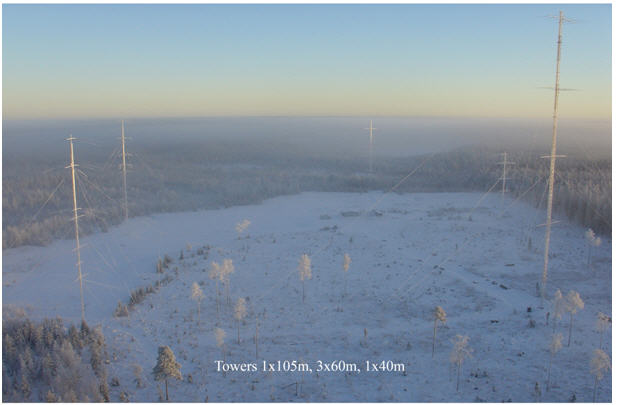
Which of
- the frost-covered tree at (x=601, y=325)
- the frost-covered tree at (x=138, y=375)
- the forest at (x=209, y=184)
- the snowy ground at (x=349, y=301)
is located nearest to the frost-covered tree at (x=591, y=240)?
the snowy ground at (x=349, y=301)

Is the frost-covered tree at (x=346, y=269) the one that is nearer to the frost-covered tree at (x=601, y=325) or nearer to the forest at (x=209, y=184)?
the frost-covered tree at (x=601, y=325)

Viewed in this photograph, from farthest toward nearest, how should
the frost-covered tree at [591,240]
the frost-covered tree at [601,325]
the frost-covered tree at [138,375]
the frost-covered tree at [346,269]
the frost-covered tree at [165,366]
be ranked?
1. the frost-covered tree at [591,240]
2. the frost-covered tree at [346,269]
3. the frost-covered tree at [601,325]
4. the frost-covered tree at [138,375]
5. the frost-covered tree at [165,366]

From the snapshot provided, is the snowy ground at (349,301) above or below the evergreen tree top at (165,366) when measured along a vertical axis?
below

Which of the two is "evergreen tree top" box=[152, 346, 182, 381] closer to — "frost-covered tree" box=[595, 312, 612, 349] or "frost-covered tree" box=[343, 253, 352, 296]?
"frost-covered tree" box=[343, 253, 352, 296]

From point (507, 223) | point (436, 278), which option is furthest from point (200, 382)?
point (507, 223)

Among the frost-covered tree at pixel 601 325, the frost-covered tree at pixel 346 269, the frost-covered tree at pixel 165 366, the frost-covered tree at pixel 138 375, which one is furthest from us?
the frost-covered tree at pixel 346 269

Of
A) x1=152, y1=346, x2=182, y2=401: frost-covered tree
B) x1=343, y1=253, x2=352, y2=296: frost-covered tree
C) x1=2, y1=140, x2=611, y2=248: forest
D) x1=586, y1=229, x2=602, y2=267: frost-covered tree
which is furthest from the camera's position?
x1=2, y1=140, x2=611, y2=248: forest

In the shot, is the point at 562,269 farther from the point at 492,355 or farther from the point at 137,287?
the point at 137,287

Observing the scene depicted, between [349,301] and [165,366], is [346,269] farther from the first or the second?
[165,366]

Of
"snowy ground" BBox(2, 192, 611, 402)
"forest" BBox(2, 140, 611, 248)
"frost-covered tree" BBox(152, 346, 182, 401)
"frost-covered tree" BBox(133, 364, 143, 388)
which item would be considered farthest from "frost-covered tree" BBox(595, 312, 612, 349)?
"frost-covered tree" BBox(133, 364, 143, 388)

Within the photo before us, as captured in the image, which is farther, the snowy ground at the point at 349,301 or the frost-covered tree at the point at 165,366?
the snowy ground at the point at 349,301
